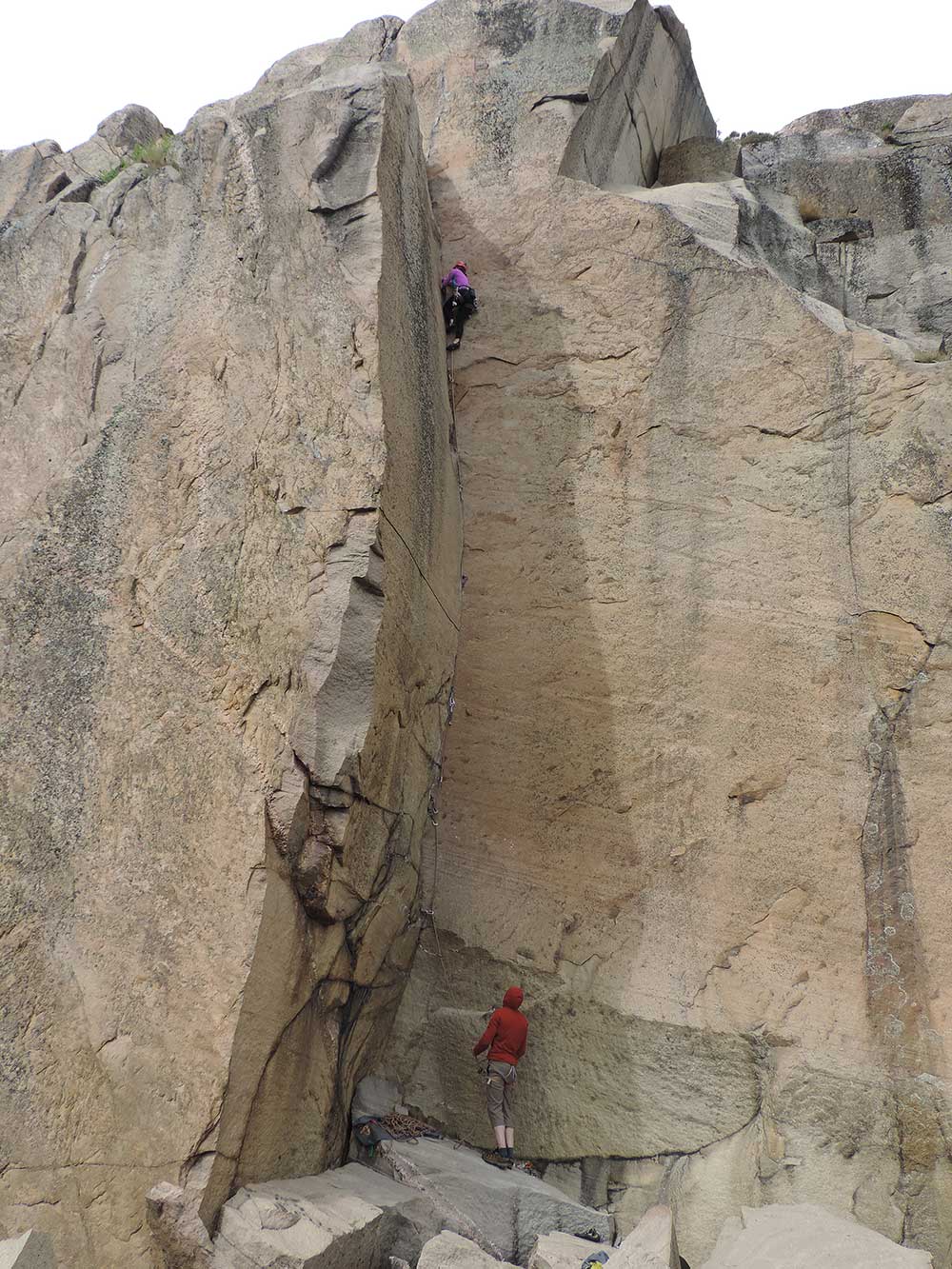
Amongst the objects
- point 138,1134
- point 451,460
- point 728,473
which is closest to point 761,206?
point 728,473

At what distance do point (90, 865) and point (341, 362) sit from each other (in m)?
3.50

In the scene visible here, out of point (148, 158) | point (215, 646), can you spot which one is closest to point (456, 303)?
point (148, 158)

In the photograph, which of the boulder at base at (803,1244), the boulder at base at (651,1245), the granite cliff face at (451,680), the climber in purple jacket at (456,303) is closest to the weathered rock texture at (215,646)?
the granite cliff face at (451,680)

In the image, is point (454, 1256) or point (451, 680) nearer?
point (454, 1256)

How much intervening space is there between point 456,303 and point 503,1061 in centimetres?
579

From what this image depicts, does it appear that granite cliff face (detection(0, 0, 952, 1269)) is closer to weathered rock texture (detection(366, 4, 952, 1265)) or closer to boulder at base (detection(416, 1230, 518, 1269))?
weathered rock texture (detection(366, 4, 952, 1265))

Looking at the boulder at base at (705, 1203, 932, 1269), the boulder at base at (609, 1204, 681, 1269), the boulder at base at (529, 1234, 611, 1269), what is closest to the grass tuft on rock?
the boulder at base at (529, 1234, 611, 1269)

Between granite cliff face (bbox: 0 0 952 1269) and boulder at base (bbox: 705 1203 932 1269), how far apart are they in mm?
535

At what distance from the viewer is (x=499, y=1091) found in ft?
23.5

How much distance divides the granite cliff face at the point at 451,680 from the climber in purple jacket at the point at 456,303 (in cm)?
23

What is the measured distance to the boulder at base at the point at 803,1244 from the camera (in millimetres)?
5660

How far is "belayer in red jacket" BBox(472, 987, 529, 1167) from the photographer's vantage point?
712 cm

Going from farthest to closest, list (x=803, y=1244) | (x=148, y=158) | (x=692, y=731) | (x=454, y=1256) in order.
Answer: (x=148, y=158) → (x=692, y=731) → (x=803, y=1244) → (x=454, y=1256)

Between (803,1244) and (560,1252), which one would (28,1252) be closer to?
(560,1252)
